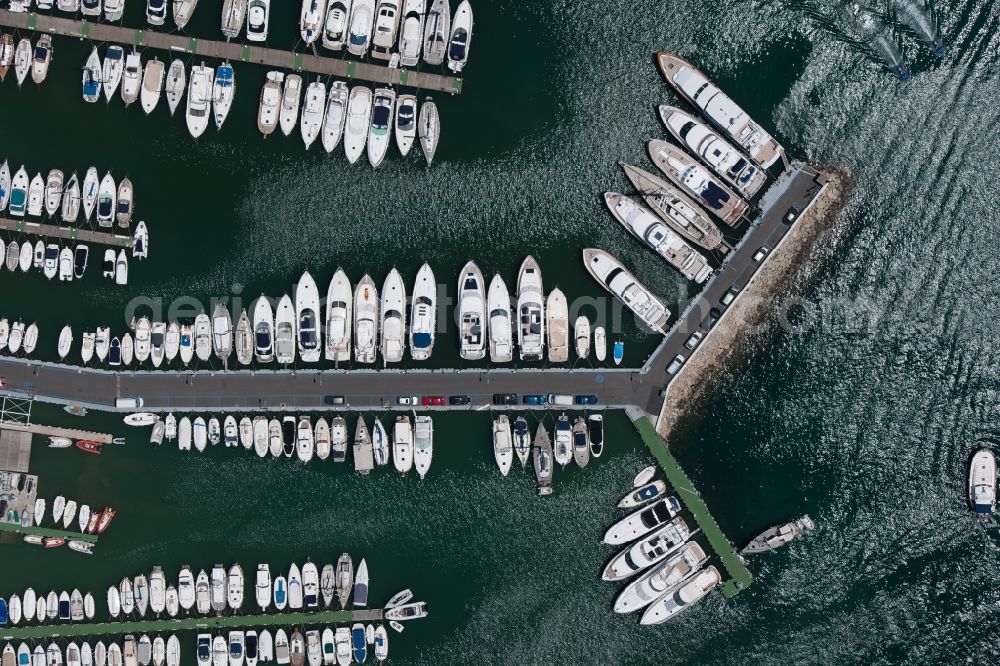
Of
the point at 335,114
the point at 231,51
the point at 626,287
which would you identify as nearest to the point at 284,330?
the point at 335,114

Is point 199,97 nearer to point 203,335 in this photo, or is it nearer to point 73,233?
point 73,233

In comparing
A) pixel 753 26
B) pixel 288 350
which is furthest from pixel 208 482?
pixel 753 26

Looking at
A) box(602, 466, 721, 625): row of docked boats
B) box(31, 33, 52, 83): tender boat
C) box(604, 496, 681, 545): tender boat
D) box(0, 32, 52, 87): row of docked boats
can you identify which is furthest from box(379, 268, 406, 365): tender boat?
box(0, 32, 52, 87): row of docked boats

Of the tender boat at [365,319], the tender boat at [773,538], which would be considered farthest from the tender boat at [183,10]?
the tender boat at [773,538]

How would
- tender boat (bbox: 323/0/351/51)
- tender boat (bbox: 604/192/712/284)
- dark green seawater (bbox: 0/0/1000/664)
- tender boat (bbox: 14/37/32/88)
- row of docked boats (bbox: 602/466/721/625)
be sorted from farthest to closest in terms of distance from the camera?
Answer: dark green seawater (bbox: 0/0/1000/664) < row of docked boats (bbox: 602/466/721/625) < tender boat (bbox: 14/37/32/88) < tender boat (bbox: 604/192/712/284) < tender boat (bbox: 323/0/351/51)

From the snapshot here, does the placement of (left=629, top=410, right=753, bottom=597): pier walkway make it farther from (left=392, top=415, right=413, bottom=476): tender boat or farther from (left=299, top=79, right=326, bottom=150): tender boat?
(left=299, top=79, right=326, bottom=150): tender boat

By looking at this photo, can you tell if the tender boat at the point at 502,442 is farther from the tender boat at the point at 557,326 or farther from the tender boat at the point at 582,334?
the tender boat at the point at 582,334

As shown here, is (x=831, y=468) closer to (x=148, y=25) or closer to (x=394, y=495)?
(x=394, y=495)
